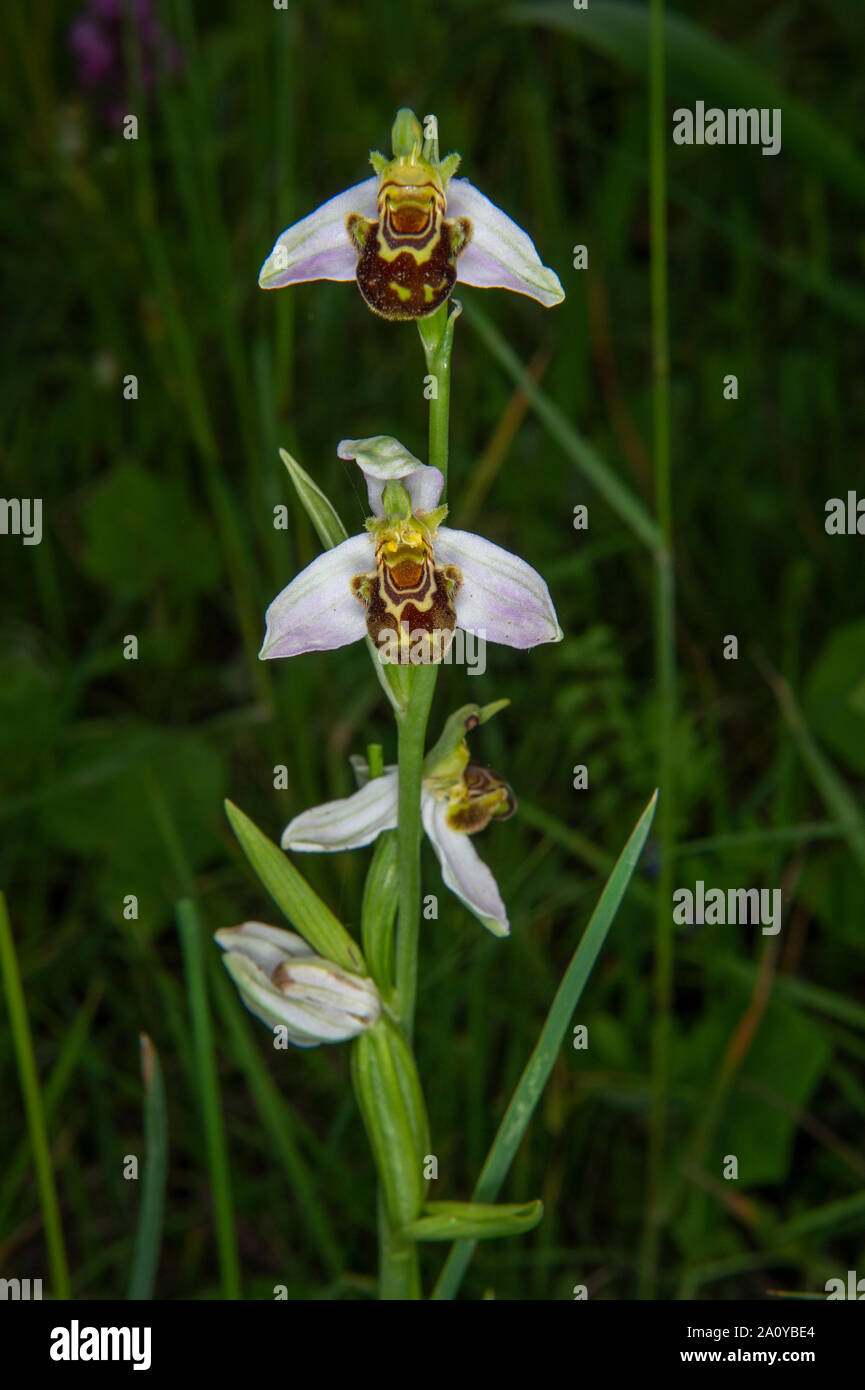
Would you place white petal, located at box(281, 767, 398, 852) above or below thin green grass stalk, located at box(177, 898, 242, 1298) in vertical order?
above

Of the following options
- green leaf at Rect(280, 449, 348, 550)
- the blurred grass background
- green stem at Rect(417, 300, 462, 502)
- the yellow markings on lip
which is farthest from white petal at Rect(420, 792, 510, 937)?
the yellow markings on lip

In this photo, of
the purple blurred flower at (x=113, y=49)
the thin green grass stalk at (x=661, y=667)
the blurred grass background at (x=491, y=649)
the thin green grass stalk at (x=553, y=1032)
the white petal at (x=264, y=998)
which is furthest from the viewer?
the purple blurred flower at (x=113, y=49)

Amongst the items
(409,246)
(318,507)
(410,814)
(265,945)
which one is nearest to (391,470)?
(318,507)

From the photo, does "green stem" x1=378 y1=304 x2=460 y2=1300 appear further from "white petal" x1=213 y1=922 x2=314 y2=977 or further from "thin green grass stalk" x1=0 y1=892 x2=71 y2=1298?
"thin green grass stalk" x1=0 y1=892 x2=71 y2=1298

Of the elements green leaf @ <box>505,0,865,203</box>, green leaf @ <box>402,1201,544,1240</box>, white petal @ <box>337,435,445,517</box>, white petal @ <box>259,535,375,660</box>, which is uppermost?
green leaf @ <box>505,0,865,203</box>

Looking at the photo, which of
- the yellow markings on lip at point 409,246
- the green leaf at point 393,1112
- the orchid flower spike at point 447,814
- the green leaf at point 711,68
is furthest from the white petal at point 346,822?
the green leaf at point 711,68

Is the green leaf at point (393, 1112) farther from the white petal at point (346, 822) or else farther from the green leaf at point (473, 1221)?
the white petal at point (346, 822)
